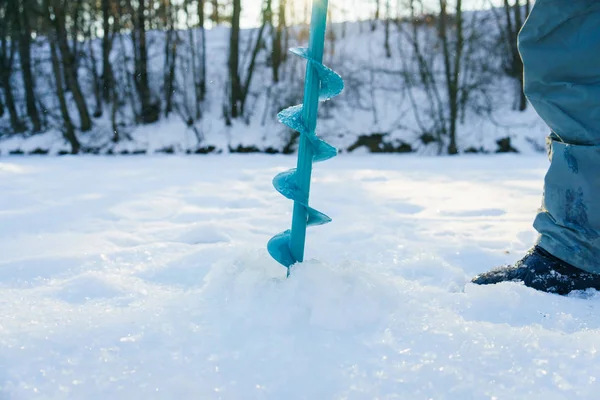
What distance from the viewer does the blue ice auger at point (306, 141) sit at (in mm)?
1042

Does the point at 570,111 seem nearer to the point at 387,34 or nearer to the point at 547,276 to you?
the point at 547,276

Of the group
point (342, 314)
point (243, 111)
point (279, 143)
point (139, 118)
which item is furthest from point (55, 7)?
point (342, 314)

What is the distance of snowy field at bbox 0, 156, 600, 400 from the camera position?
73 cm

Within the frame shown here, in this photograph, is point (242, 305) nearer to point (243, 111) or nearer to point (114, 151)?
point (114, 151)

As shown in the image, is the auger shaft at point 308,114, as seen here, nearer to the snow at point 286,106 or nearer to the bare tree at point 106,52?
the snow at point 286,106

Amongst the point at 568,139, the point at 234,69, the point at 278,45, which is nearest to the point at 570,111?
the point at 568,139

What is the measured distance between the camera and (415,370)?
0.76 metres

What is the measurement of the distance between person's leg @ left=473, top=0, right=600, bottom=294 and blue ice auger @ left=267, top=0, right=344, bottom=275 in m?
0.54

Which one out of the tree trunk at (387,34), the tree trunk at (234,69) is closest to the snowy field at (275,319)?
the tree trunk at (234,69)

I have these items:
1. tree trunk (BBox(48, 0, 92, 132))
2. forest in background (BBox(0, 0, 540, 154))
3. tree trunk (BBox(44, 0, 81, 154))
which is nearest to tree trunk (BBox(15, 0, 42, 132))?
forest in background (BBox(0, 0, 540, 154))

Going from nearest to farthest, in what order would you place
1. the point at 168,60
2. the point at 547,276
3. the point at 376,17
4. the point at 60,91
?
the point at 547,276, the point at 60,91, the point at 168,60, the point at 376,17

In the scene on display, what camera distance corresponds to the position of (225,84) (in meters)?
11.0

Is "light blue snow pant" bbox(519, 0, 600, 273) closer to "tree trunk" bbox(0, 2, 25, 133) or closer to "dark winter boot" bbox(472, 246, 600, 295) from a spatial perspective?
"dark winter boot" bbox(472, 246, 600, 295)

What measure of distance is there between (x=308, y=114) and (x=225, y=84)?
Result: 1039 cm
